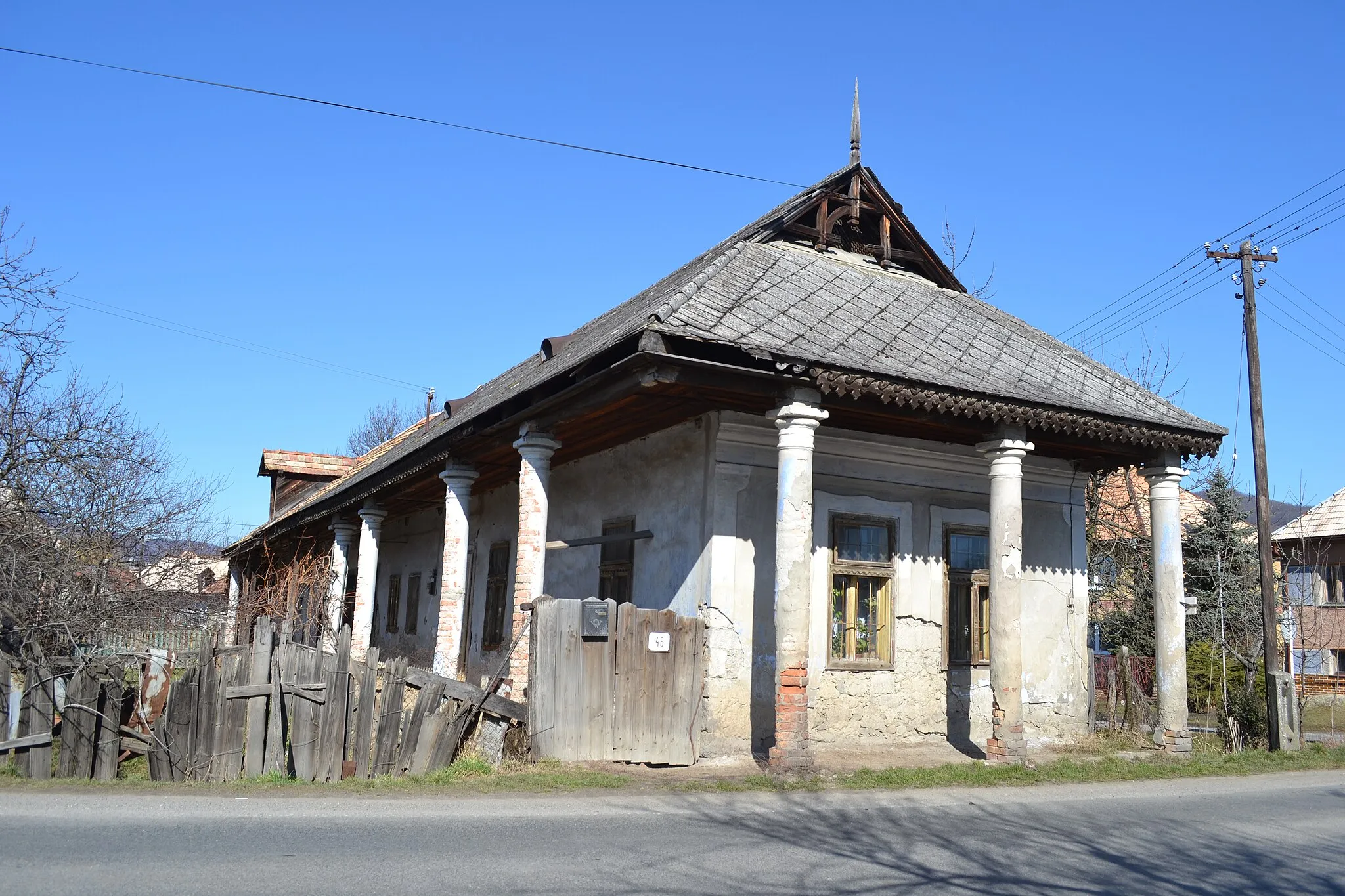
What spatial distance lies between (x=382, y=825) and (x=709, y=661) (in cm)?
496

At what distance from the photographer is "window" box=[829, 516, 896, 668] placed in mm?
12250

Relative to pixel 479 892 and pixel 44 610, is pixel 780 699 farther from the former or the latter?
pixel 44 610

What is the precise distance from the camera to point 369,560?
19438 millimetres

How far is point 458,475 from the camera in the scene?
49.0ft

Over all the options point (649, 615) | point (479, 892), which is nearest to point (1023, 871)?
point (479, 892)

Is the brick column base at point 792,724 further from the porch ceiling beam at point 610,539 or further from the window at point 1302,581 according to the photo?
the window at point 1302,581

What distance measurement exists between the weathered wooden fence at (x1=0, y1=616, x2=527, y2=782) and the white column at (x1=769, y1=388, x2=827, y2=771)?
3.07m

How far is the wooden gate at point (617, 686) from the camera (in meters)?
10.1

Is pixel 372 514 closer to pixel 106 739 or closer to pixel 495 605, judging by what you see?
pixel 495 605

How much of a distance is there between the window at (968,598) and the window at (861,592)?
3.41ft

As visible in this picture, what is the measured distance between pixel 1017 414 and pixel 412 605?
15637 mm

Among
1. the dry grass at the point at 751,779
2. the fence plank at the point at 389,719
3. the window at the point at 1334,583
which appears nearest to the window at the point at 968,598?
the dry grass at the point at 751,779

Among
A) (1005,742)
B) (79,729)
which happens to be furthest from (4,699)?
(1005,742)

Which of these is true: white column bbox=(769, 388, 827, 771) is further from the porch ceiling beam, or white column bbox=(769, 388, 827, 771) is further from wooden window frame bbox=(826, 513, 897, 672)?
the porch ceiling beam
